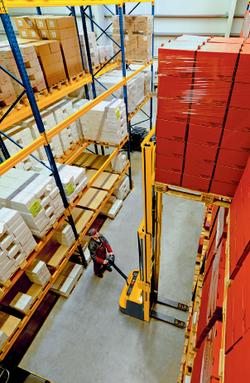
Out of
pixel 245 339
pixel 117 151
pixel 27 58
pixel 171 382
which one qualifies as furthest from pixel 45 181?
pixel 171 382

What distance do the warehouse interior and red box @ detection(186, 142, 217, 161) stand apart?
12mm

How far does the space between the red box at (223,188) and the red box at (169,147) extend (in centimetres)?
53

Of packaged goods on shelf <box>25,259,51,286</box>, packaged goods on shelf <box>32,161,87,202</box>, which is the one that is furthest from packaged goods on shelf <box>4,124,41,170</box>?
packaged goods on shelf <box>25,259,51,286</box>

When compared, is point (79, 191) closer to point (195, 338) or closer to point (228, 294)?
point (195, 338)

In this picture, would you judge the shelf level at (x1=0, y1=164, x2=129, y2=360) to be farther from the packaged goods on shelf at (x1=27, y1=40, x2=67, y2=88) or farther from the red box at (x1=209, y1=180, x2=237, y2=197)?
the red box at (x1=209, y1=180, x2=237, y2=197)

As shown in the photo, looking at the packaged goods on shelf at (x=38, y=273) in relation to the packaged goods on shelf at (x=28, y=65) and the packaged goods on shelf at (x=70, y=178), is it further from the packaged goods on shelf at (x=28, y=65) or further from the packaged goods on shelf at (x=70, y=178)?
the packaged goods on shelf at (x=28, y=65)

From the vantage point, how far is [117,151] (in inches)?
247

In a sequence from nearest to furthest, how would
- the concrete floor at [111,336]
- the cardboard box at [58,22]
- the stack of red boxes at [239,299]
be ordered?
the stack of red boxes at [239,299] → the concrete floor at [111,336] → the cardboard box at [58,22]

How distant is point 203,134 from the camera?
250 centimetres

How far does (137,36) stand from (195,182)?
5.95 m

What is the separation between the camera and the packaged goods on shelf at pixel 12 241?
3.34 m

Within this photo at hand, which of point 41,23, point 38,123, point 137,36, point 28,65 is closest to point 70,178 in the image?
point 38,123

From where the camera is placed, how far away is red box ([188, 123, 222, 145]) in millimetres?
2439

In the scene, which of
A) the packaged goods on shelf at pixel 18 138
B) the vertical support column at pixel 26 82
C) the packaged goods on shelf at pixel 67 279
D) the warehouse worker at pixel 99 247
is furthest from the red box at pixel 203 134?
the packaged goods on shelf at pixel 67 279
